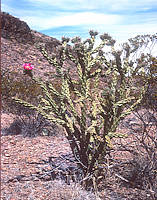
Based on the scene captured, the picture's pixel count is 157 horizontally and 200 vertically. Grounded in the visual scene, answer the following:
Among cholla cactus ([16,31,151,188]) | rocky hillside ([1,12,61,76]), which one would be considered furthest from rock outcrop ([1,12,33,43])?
cholla cactus ([16,31,151,188])

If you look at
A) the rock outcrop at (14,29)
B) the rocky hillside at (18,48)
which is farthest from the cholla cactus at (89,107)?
the rock outcrop at (14,29)

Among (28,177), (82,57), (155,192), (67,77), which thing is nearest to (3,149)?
(28,177)

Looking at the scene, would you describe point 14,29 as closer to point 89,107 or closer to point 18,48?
point 18,48

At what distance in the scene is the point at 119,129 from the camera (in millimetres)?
6828

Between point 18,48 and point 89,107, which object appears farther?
point 18,48

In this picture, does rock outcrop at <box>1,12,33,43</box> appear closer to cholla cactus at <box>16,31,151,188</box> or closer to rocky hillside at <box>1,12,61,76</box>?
rocky hillside at <box>1,12,61,76</box>

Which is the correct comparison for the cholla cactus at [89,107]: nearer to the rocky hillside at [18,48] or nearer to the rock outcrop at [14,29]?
the rocky hillside at [18,48]

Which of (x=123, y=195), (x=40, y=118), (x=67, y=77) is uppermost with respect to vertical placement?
(x=67, y=77)

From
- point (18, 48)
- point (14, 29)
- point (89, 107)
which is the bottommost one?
point (89, 107)

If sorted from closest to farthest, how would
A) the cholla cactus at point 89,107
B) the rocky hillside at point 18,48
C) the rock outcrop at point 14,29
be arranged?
1. the cholla cactus at point 89,107
2. the rocky hillside at point 18,48
3. the rock outcrop at point 14,29

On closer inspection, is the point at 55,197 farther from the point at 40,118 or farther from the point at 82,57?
the point at 40,118

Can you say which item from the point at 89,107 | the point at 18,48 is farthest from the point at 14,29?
the point at 89,107

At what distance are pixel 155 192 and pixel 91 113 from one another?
1255 mm

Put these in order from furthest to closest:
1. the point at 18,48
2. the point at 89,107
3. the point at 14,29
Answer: the point at 14,29 < the point at 18,48 < the point at 89,107
